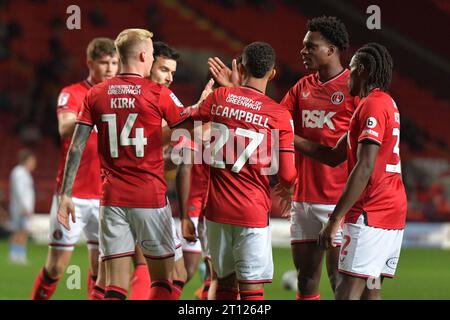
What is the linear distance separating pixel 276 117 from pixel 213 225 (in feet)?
2.83

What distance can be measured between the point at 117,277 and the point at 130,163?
842 millimetres

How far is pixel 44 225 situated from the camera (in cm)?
1856

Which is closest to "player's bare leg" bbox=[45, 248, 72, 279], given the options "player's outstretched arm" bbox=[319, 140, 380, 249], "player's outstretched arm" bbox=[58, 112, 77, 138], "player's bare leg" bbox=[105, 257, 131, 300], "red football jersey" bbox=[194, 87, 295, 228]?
"player's outstretched arm" bbox=[58, 112, 77, 138]

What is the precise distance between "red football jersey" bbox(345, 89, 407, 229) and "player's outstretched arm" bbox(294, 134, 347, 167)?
46 centimetres

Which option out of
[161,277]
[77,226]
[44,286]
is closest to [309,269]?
[161,277]

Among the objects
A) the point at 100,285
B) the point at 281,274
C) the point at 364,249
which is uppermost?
the point at 364,249

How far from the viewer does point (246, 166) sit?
617cm

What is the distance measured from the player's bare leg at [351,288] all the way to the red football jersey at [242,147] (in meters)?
0.69

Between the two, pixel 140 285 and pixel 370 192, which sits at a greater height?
pixel 370 192

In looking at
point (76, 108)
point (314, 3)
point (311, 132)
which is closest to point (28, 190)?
point (76, 108)

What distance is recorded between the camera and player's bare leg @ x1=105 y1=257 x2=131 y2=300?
257 inches

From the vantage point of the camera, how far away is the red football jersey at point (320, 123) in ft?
23.4

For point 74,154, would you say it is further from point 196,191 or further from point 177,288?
point 196,191
